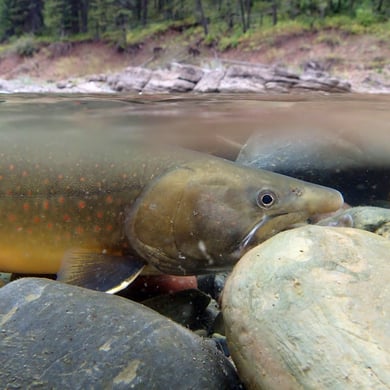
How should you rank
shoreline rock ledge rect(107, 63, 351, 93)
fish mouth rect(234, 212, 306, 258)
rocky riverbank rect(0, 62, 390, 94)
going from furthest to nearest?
shoreline rock ledge rect(107, 63, 351, 93), rocky riverbank rect(0, 62, 390, 94), fish mouth rect(234, 212, 306, 258)

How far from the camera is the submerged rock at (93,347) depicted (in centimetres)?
173

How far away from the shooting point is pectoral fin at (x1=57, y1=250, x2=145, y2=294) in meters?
2.63

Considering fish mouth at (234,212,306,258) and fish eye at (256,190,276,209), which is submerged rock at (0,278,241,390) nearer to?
fish mouth at (234,212,306,258)

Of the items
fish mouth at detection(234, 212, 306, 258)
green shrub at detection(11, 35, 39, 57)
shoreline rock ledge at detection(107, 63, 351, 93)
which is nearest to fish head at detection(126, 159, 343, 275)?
fish mouth at detection(234, 212, 306, 258)

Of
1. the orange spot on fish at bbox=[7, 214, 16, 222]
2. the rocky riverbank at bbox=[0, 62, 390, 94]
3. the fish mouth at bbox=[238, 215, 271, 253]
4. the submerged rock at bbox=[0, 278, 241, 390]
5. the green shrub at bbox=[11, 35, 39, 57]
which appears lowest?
the green shrub at bbox=[11, 35, 39, 57]

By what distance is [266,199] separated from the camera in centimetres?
280

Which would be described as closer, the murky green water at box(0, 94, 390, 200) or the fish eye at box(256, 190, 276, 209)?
the fish eye at box(256, 190, 276, 209)

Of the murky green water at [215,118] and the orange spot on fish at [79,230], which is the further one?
the murky green water at [215,118]

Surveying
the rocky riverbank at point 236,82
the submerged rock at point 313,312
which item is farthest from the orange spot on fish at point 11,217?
the rocky riverbank at point 236,82

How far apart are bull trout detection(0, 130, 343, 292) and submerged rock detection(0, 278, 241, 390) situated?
586 mm

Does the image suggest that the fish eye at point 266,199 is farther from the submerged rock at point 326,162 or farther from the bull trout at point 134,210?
the submerged rock at point 326,162

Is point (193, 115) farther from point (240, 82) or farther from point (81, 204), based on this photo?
point (240, 82)

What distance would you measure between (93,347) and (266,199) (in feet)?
4.53

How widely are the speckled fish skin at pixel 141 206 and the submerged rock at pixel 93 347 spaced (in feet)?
2.64
